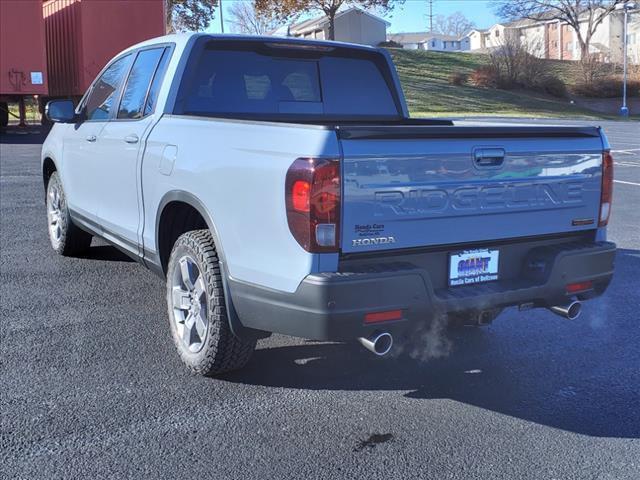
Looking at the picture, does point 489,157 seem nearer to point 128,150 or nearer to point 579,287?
point 579,287

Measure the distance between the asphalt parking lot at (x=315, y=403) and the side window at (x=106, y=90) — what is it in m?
1.50

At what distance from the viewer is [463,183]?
145 inches

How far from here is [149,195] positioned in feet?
15.3

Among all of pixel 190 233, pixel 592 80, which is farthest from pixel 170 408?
pixel 592 80

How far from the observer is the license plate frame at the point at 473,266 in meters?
3.80

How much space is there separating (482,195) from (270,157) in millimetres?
1121

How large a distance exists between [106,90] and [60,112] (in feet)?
1.54

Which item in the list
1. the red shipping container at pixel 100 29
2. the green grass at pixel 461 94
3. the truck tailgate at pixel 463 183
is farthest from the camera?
the green grass at pixel 461 94

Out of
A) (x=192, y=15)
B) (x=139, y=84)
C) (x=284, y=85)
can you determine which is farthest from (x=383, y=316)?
(x=192, y=15)

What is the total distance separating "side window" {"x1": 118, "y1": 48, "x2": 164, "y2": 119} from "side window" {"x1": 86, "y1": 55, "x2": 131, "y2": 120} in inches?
8.6

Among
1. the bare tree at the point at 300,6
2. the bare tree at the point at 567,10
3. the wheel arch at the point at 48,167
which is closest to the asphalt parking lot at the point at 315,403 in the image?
the wheel arch at the point at 48,167

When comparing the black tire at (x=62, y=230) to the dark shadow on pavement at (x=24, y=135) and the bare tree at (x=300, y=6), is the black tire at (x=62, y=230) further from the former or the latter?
the bare tree at (x=300, y=6)

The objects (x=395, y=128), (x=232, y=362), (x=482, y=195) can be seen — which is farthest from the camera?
(x=232, y=362)

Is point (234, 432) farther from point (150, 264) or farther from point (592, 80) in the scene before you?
point (592, 80)
